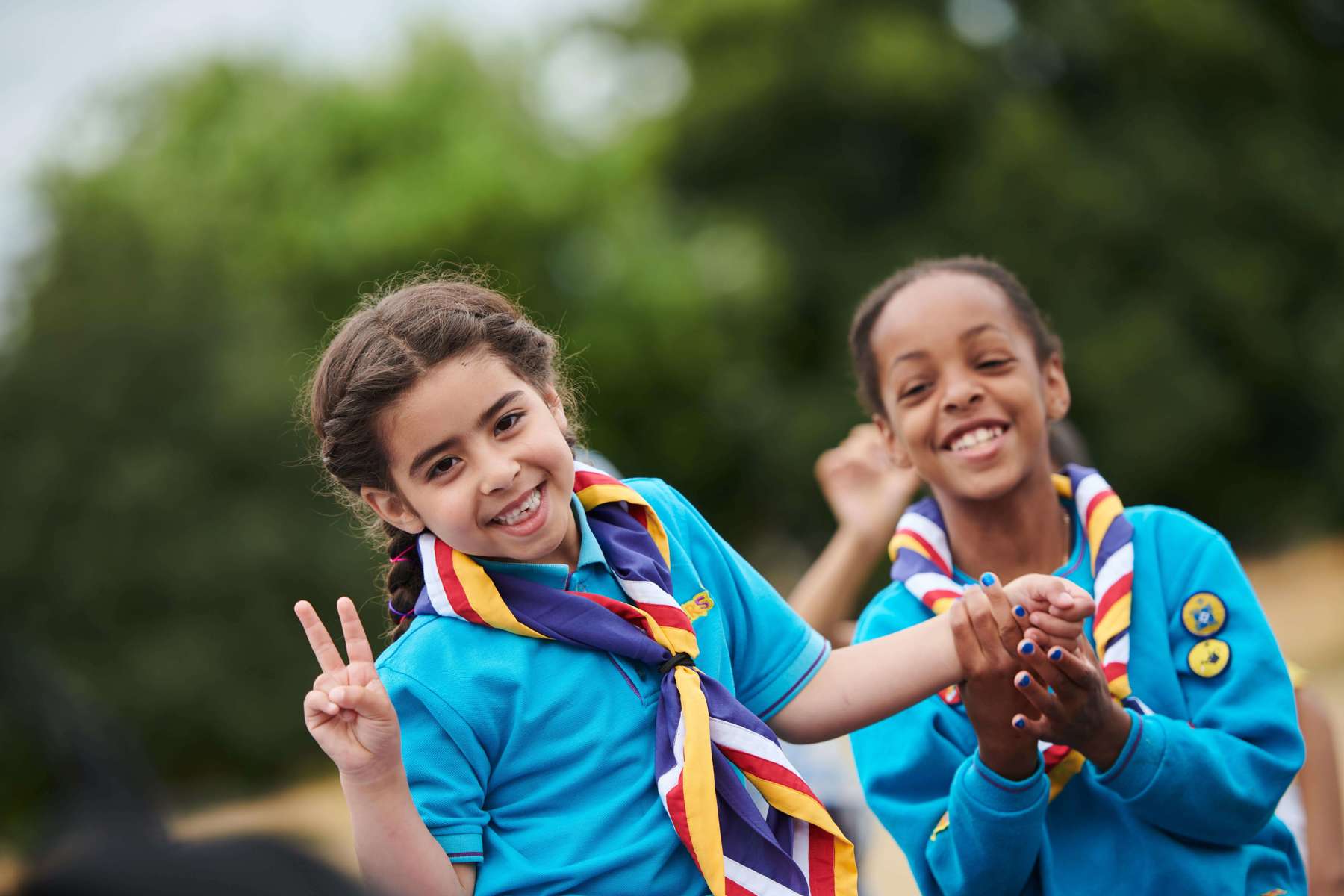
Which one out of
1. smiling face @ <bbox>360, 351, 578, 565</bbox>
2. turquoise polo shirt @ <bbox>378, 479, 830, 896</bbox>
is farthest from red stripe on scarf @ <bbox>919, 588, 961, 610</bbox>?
smiling face @ <bbox>360, 351, 578, 565</bbox>

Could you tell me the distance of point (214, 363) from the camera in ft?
29.8

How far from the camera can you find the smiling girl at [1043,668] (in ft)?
6.72

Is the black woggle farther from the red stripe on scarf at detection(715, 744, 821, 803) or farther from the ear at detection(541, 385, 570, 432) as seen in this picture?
the ear at detection(541, 385, 570, 432)

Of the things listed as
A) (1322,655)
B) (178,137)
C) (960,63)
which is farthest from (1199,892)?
(178,137)

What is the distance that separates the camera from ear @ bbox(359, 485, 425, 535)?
1968mm

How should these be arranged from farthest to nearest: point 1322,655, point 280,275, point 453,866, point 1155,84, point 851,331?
point 1155,84
point 280,275
point 1322,655
point 851,331
point 453,866

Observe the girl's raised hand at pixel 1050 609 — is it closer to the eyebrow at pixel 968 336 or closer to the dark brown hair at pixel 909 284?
the eyebrow at pixel 968 336

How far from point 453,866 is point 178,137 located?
1534 centimetres

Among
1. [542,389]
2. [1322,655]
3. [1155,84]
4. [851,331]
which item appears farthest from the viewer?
[1155,84]

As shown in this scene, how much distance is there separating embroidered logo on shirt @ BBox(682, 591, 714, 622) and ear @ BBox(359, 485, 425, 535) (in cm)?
42

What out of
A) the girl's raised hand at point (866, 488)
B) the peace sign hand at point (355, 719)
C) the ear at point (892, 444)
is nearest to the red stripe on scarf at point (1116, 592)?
the ear at point (892, 444)

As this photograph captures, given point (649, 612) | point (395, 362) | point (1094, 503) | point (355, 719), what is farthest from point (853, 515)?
point (355, 719)

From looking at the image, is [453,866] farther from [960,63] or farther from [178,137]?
[178,137]

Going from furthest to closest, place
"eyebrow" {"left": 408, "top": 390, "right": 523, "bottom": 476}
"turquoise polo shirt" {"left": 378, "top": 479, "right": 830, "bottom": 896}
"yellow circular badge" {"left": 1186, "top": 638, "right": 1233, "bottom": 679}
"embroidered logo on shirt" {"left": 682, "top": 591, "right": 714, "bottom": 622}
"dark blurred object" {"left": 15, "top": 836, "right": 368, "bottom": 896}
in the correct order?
1. "yellow circular badge" {"left": 1186, "top": 638, "right": 1233, "bottom": 679}
2. "embroidered logo on shirt" {"left": 682, "top": 591, "right": 714, "bottom": 622}
3. "eyebrow" {"left": 408, "top": 390, "right": 523, "bottom": 476}
4. "turquoise polo shirt" {"left": 378, "top": 479, "right": 830, "bottom": 896}
5. "dark blurred object" {"left": 15, "top": 836, "right": 368, "bottom": 896}
